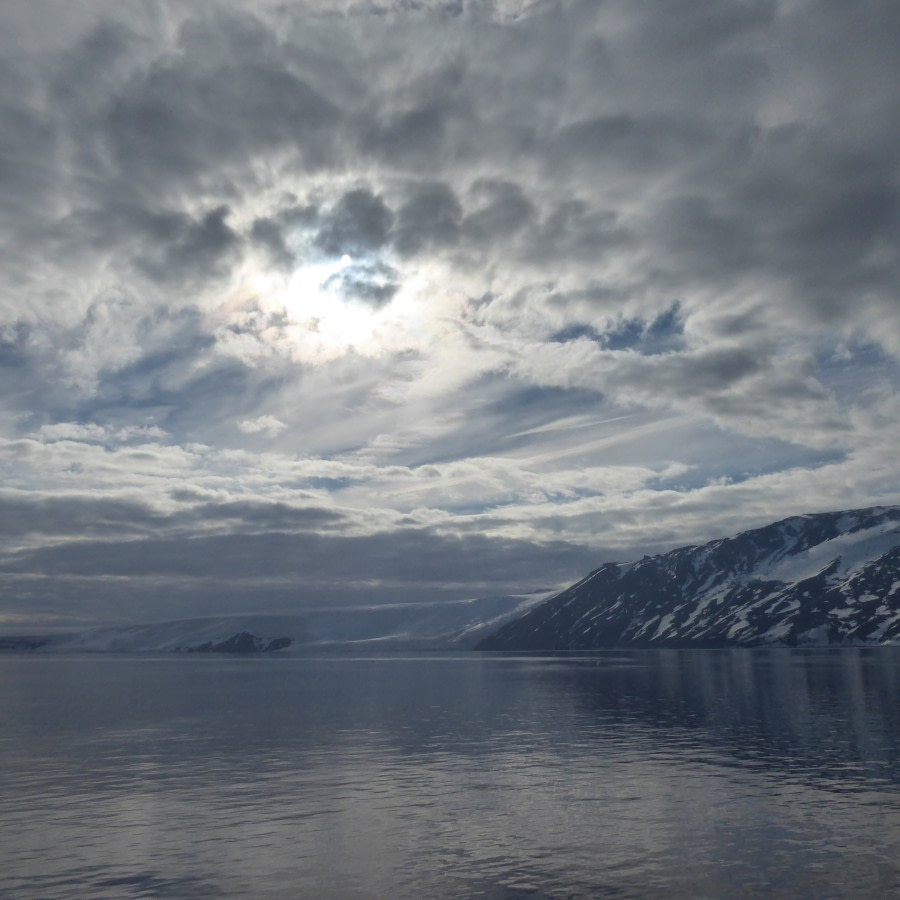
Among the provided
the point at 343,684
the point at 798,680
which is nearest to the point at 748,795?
the point at 798,680

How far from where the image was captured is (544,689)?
132375 millimetres

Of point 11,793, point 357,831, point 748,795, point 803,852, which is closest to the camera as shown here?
point 803,852

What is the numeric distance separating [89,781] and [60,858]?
19462mm

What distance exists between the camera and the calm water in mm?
31844

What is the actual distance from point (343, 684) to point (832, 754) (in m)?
109

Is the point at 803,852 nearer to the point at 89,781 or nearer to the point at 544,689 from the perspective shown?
the point at 89,781

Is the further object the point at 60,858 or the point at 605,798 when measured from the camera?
the point at 605,798

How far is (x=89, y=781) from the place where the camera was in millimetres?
53469

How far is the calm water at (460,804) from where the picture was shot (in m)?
31.8

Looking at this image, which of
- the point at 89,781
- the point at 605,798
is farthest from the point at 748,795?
the point at 89,781

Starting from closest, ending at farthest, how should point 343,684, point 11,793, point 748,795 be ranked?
point 748,795 < point 11,793 < point 343,684

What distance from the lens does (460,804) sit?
1766 inches

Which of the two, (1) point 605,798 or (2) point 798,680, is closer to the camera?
(1) point 605,798

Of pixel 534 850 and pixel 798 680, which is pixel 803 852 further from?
pixel 798 680
